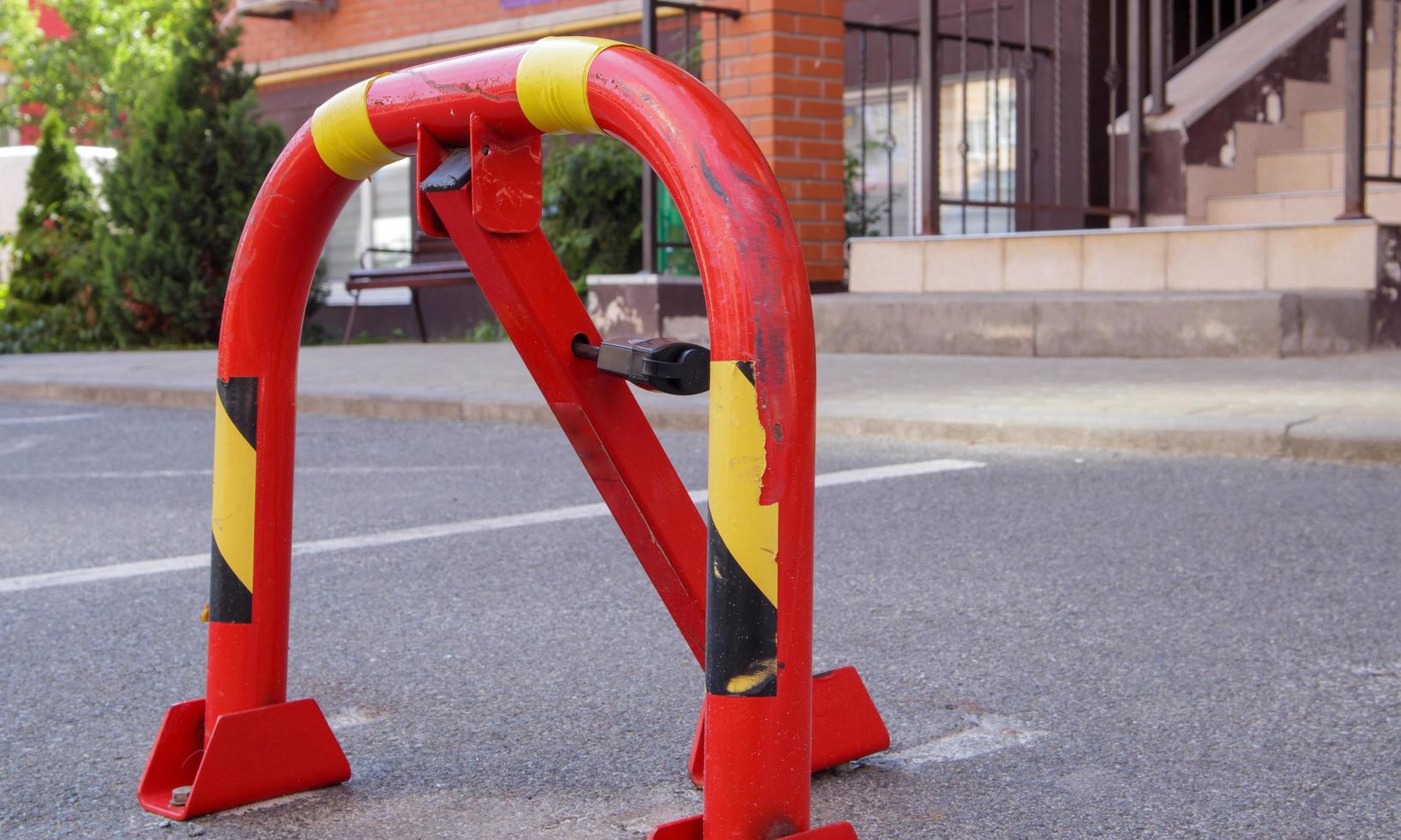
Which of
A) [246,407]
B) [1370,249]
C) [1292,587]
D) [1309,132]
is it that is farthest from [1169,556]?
[1309,132]

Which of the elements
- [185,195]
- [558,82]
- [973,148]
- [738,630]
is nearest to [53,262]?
[185,195]

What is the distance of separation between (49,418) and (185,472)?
9.32ft

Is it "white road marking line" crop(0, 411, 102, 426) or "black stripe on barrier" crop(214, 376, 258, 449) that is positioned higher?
"black stripe on barrier" crop(214, 376, 258, 449)

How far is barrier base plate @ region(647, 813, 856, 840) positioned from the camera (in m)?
1.91

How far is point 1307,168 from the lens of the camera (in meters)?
10.9

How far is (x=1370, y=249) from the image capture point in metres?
8.53

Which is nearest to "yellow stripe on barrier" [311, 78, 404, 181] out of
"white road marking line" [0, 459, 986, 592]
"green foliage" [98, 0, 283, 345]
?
"white road marking line" [0, 459, 986, 592]

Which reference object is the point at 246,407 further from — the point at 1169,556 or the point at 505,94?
the point at 1169,556

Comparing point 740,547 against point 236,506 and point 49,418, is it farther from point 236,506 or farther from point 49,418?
point 49,418

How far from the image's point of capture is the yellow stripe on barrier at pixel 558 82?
6.40ft

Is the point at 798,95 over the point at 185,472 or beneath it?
over

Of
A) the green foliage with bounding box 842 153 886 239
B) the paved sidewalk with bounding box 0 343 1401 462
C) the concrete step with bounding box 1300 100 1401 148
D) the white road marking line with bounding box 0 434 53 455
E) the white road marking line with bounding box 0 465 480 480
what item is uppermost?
the concrete step with bounding box 1300 100 1401 148

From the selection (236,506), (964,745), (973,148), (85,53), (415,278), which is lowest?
(964,745)

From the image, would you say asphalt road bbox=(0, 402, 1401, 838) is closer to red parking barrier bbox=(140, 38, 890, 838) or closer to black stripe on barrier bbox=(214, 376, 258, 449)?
red parking barrier bbox=(140, 38, 890, 838)
